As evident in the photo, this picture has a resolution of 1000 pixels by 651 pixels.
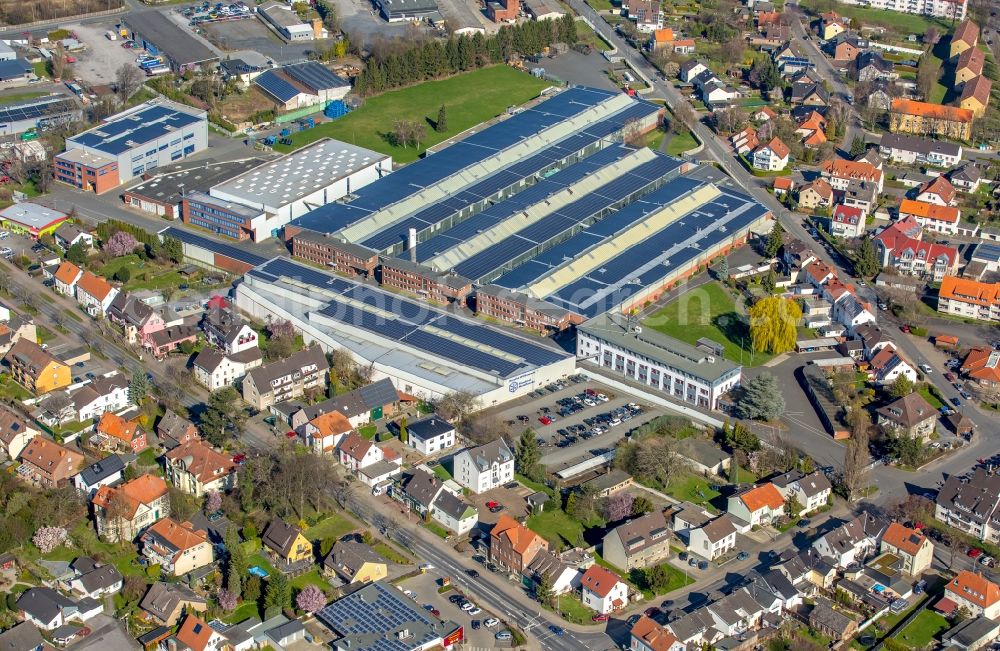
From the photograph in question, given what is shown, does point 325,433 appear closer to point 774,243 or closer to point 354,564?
point 354,564

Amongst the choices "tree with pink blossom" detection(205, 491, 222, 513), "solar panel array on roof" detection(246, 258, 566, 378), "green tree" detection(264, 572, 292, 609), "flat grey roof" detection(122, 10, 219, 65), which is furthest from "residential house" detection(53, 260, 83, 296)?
"flat grey roof" detection(122, 10, 219, 65)

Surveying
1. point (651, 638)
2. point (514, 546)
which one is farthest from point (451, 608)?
point (651, 638)

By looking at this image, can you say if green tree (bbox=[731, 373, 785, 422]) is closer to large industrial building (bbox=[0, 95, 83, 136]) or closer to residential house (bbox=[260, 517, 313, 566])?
residential house (bbox=[260, 517, 313, 566])

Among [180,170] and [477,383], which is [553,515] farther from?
[180,170]

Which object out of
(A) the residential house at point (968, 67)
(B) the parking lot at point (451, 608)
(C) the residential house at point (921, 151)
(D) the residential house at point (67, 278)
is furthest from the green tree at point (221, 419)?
(A) the residential house at point (968, 67)

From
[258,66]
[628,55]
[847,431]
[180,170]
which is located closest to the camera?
[847,431]

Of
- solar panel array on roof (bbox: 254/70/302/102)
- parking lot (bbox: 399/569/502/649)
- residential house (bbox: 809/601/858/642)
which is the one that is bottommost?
parking lot (bbox: 399/569/502/649)

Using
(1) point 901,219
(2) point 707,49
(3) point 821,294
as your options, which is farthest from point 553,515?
(2) point 707,49
